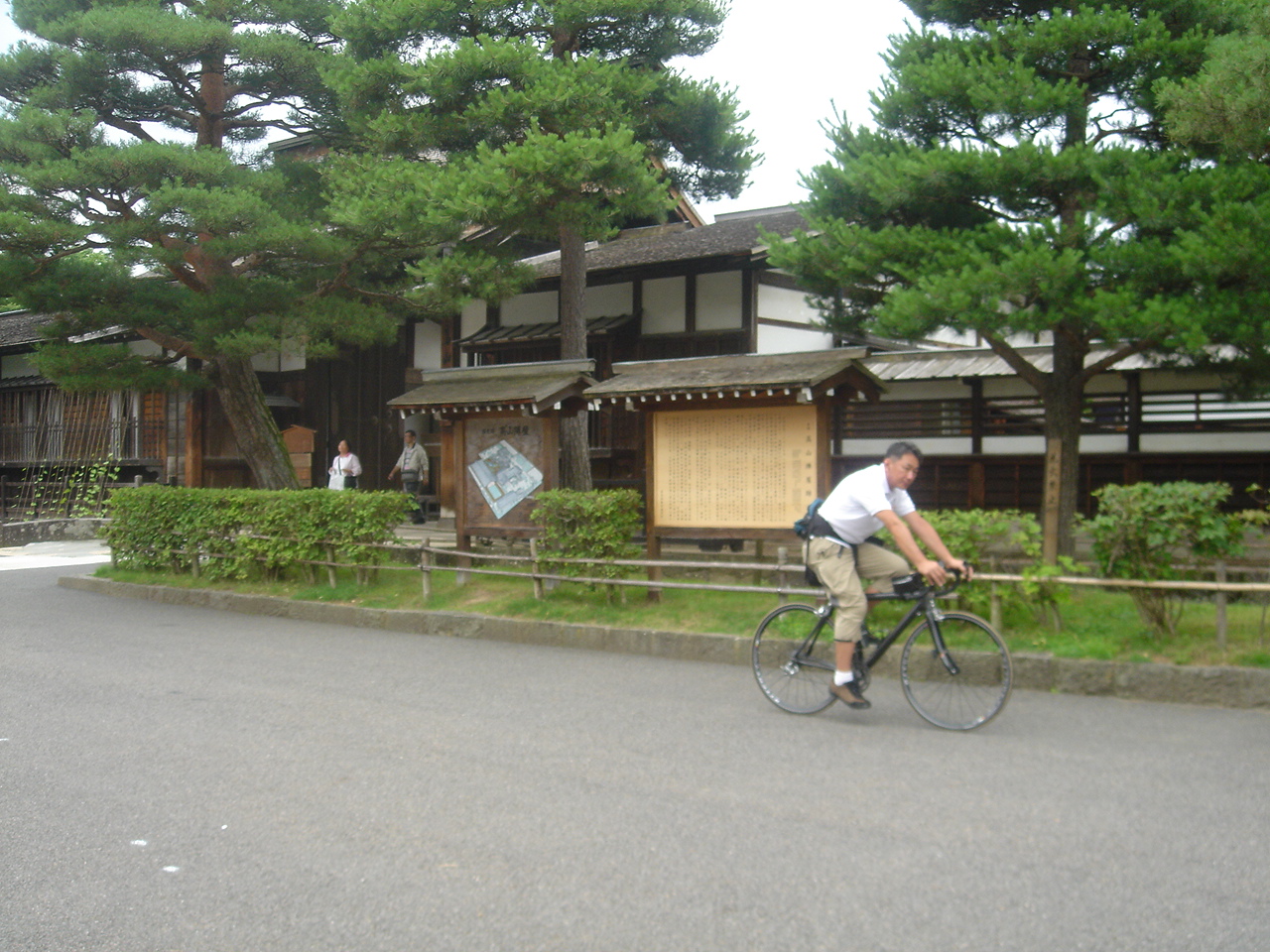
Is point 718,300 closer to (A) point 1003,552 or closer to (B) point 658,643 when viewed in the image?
(B) point 658,643

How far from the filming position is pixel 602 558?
11.2 metres

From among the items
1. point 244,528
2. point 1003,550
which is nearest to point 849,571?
point 1003,550

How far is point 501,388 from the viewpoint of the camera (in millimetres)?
12570

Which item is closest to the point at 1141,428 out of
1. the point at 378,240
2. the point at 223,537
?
the point at 378,240

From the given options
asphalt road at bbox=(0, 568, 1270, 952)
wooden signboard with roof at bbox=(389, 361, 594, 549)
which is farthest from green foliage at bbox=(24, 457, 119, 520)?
asphalt road at bbox=(0, 568, 1270, 952)

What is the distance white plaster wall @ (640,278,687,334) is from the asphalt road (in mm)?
10046

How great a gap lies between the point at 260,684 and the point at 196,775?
2.66 metres

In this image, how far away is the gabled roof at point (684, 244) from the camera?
16.6 m

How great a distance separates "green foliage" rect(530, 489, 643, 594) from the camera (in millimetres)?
11273

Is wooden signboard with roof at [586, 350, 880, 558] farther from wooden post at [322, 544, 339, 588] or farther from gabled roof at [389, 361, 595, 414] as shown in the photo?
wooden post at [322, 544, 339, 588]

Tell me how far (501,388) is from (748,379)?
3.30m

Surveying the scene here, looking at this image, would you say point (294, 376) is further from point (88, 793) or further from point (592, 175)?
point (88, 793)

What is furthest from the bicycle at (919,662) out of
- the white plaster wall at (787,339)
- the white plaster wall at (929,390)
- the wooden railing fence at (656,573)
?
the white plaster wall at (787,339)

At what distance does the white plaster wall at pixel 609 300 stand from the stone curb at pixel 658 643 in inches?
312
